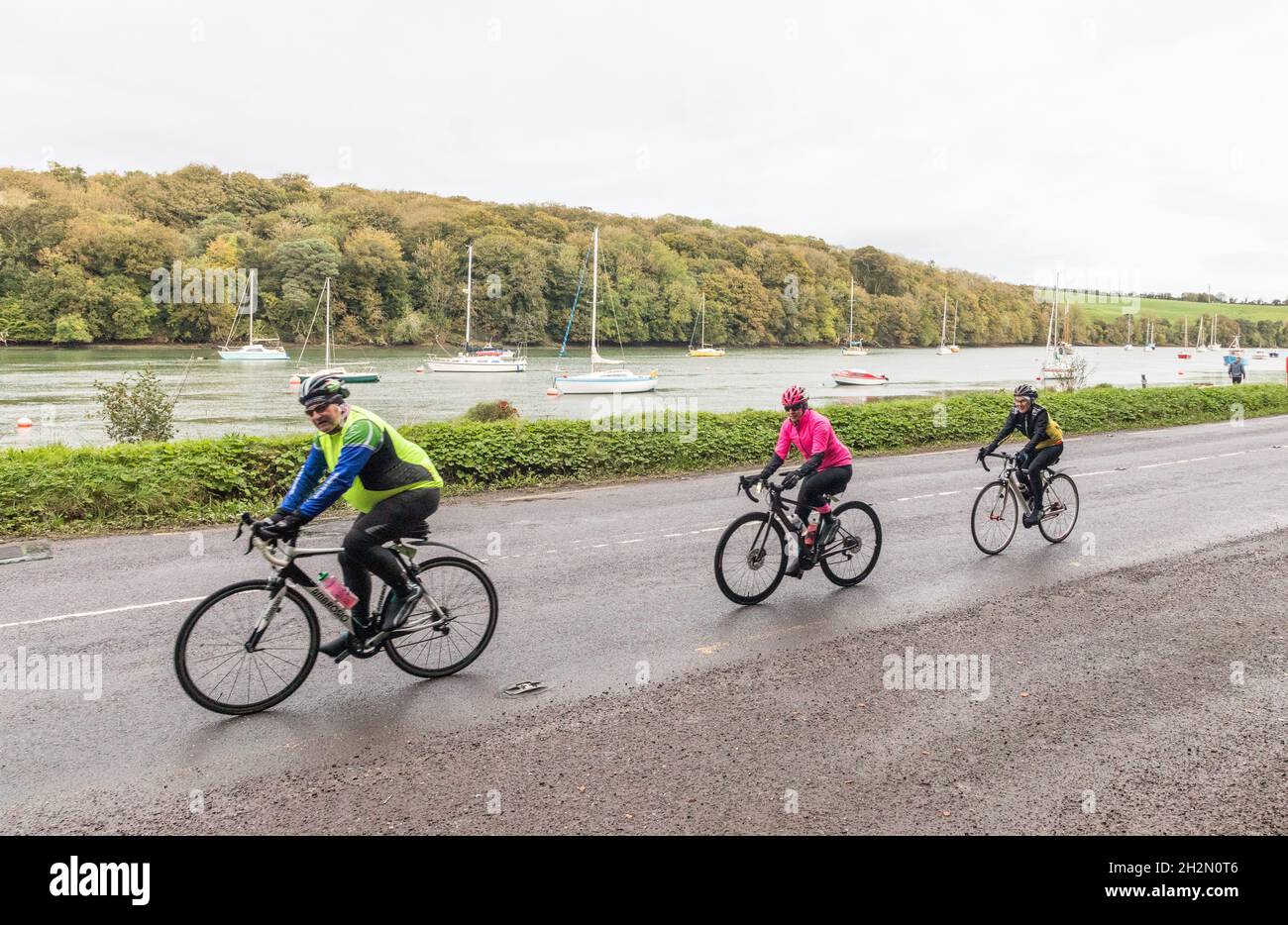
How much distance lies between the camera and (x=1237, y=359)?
38062 mm

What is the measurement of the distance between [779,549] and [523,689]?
3109mm

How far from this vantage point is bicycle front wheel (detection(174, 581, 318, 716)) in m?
5.29

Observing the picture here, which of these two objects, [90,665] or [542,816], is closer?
[542,816]

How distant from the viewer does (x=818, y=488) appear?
8117mm

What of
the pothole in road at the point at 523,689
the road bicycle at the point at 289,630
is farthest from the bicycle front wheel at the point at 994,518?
the road bicycle at the point at 289,630

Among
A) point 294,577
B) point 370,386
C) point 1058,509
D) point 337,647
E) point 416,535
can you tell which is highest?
point 370,386

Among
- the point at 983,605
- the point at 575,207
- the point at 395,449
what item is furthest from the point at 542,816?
the point at 575,207

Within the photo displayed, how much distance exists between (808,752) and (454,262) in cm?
10431

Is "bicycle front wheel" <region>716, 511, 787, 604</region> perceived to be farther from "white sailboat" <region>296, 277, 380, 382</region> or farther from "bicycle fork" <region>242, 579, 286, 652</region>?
"white sailboat" <region>296, 277, 380, 382</region>

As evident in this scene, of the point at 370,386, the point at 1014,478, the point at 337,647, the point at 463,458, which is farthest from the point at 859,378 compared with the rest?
the point at 337,647

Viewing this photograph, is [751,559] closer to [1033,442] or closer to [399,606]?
[399,606]

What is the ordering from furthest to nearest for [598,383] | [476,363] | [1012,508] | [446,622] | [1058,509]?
[476,363] < [598,383] < [1058,509] < [1012,508] < [446,622]

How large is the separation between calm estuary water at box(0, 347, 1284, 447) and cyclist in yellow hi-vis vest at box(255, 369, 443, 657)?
67.7 feet
